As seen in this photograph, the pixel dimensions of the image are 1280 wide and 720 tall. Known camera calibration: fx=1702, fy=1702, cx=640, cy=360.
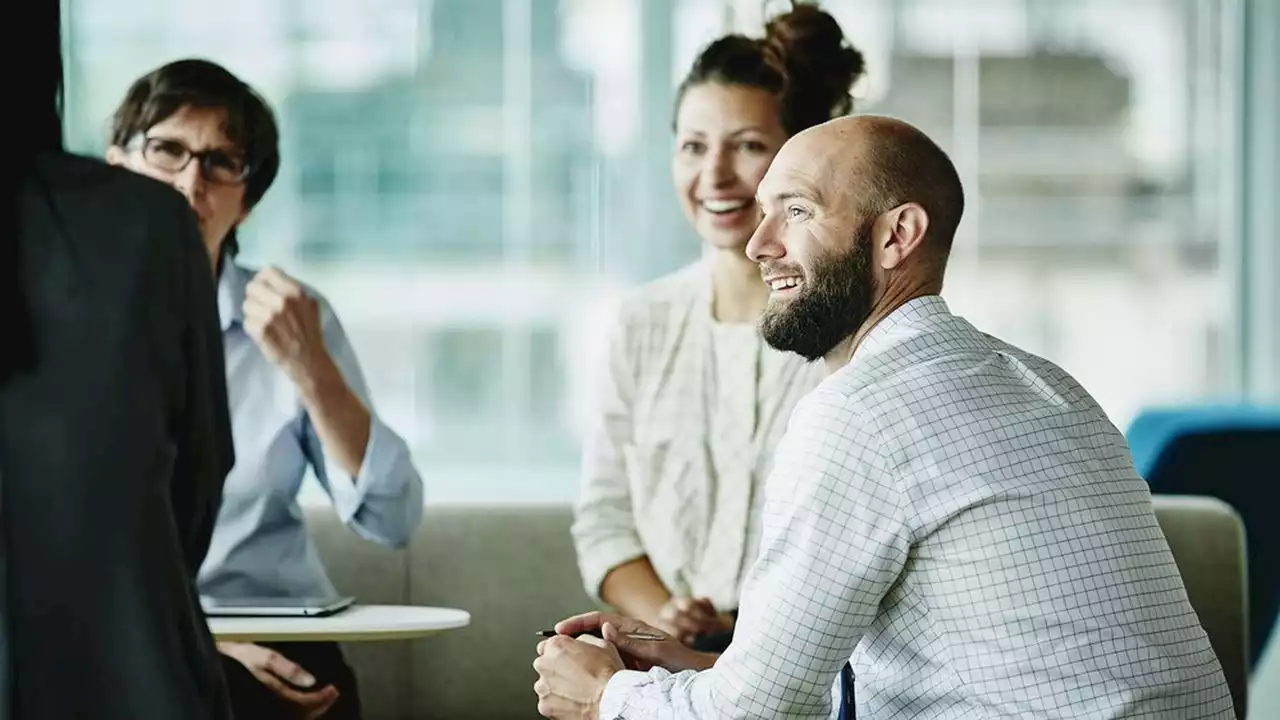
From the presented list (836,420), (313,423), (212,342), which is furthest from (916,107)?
(212,342)

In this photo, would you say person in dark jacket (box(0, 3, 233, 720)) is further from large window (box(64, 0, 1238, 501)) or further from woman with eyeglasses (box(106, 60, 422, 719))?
large window (box(64, 0, 1238, 501))

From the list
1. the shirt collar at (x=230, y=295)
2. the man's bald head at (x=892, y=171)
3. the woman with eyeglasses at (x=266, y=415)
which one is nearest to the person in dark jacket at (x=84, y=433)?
the man's bald head at (x=892, y=171)

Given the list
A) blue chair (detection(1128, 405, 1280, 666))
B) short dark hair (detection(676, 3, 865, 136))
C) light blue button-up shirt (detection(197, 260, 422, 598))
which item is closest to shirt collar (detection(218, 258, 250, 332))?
light blue button-up shirt (detection(197, 260, 422, 598))

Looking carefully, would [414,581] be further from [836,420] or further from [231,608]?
[836,420]

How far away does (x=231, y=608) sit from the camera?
2.27 m

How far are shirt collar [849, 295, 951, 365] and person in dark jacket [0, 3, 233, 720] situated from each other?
797 mm

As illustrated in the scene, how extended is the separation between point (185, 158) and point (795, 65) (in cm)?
98

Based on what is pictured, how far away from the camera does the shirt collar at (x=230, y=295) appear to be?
266cm

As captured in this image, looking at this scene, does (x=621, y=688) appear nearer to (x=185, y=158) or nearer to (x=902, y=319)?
(x=902, y=319)

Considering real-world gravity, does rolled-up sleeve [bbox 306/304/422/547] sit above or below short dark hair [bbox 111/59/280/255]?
below

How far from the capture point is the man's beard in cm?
195

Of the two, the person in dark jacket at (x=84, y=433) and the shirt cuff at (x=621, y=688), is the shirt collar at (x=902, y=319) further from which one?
the person in dark jacket at (x=84, y=433)

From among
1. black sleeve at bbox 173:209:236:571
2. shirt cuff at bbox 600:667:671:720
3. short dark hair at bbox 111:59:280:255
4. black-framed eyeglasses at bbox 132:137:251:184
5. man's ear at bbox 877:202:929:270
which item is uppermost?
short dark hair at bbox 111:59:280:255

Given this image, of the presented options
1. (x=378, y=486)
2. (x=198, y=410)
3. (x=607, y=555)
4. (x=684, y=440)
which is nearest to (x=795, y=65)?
(x=684, y=440)
